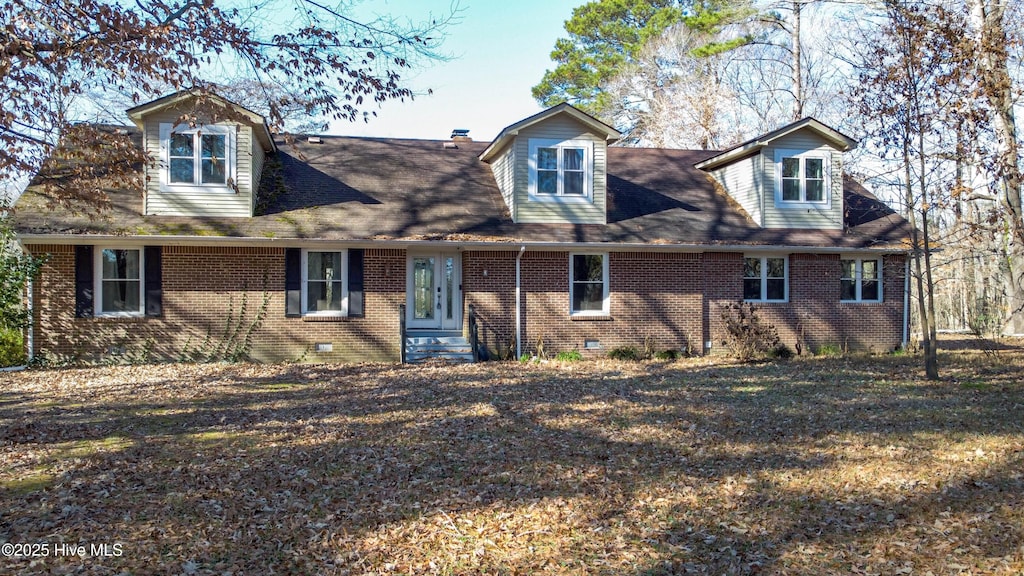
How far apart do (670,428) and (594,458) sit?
178 cm

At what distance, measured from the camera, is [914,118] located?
490 inches

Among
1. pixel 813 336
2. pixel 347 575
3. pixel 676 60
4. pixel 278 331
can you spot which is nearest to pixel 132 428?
pixel 347 575

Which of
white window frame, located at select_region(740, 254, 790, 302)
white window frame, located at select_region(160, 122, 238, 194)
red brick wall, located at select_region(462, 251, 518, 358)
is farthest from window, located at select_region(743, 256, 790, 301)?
white window frame, located at select_region(160, 122, 238, 194)

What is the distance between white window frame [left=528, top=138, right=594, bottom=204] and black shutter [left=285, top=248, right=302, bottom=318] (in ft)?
17.5

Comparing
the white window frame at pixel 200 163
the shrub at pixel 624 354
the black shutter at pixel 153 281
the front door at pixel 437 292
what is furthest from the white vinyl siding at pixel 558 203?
the black shutter at pixel 153 281

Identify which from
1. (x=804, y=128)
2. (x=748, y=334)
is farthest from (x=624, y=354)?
(x=804, y=128)

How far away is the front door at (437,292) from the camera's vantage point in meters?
16.4

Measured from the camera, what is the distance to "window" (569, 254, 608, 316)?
54.1 feet

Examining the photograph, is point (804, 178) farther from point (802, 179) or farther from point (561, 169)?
point (561, 169)

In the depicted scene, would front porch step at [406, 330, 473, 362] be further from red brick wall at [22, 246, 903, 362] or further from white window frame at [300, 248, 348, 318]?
white window frame at [300, 248, 348, 318]

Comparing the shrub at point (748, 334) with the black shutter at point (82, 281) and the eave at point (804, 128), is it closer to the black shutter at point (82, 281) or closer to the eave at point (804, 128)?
the eave at point (804, 128)

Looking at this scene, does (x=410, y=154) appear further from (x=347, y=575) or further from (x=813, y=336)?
(x=347, y=575)

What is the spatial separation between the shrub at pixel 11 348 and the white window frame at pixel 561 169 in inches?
432

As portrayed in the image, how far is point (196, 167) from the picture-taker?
15148mm
